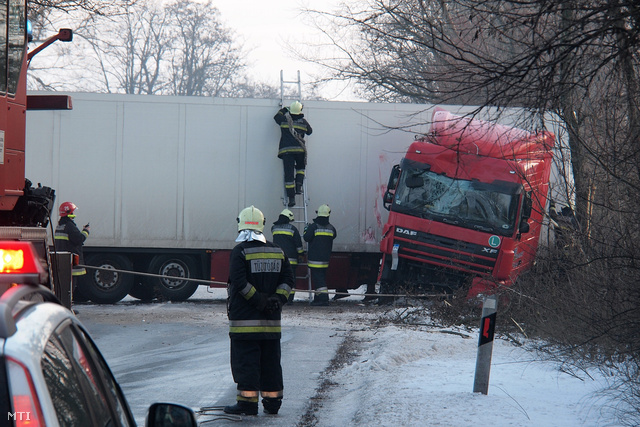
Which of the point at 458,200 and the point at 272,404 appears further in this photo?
the point at 458,200

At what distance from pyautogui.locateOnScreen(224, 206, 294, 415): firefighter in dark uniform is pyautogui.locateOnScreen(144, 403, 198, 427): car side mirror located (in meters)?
4.34

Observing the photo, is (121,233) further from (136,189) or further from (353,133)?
(353,133)

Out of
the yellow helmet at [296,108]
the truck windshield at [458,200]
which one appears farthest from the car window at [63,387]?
the yellow helmet at [296,108]

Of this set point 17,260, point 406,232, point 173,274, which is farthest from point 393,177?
point 17,260

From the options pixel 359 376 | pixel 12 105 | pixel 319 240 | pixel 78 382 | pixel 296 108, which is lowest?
pixel 359 376

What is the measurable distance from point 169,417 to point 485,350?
500 centimetres

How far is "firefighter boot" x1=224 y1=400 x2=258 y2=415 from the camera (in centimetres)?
696

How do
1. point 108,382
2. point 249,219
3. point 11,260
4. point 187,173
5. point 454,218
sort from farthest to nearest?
point 187,173
point 454,218
point 249,219
point 108,382
point 11,260

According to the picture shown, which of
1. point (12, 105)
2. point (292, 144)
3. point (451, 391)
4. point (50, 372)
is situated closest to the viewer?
point (50, 372)

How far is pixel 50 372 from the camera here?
1929mm

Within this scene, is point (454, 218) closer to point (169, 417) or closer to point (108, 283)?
point (108, 283)

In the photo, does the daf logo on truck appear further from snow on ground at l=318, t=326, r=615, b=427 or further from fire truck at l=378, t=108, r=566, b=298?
snow on ground at l=318, t=326, r=615, b=427

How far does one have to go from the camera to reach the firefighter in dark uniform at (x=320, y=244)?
1594cm

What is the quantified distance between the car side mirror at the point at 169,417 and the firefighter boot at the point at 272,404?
460 centimetres
